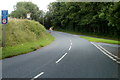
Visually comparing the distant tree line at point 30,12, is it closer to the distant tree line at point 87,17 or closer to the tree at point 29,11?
the tree at point 29,11

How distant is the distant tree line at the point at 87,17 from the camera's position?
24183mm

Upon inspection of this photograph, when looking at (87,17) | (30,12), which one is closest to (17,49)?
(87,17)

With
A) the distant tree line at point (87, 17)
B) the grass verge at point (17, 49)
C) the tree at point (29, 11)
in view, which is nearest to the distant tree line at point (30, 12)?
the tree at point (29, 11)

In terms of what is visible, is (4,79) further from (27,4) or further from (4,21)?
(27,4)

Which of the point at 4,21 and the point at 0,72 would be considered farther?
the point at 4,21

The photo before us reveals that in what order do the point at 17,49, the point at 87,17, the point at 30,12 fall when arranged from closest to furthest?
the point at 17,49 → the point at 87,17 → the point at 30,12

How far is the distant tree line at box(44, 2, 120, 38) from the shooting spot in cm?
2418

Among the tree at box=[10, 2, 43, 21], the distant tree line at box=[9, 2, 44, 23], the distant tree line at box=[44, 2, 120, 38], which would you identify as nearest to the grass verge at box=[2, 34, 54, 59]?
the distant tree line at box=[44, 2, 120, 38]

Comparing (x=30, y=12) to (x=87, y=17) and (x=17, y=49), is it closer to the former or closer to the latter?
(x=87, y=17)

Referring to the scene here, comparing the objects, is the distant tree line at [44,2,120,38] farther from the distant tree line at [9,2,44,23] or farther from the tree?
the tree

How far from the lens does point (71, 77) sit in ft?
26.2

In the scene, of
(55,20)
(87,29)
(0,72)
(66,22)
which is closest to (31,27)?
(0,72)

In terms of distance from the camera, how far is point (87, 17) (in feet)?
193

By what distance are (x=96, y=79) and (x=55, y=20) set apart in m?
83.9
